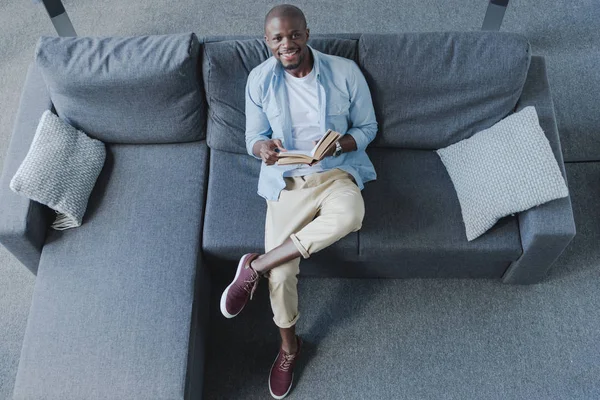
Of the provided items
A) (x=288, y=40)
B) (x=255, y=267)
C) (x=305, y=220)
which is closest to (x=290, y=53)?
(x=288, y=40)

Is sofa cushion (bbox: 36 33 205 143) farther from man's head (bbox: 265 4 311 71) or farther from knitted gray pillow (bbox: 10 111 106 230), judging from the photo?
man's head (bbox: 265 4 311 71)

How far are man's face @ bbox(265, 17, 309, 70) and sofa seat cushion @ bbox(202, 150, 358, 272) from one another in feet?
1.70

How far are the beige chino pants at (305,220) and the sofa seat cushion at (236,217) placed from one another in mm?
81

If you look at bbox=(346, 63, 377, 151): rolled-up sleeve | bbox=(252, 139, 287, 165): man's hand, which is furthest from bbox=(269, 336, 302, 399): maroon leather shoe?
bbox=(346, 63, 377, 151): rolled-up sleeve

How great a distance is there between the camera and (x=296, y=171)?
8.02 feet

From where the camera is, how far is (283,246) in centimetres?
230

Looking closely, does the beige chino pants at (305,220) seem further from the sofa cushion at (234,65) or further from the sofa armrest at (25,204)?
the sofa armrest at (25,204)

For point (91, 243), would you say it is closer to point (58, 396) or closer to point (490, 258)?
point (58, 396)

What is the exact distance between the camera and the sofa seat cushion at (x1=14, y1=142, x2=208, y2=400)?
2.16 m

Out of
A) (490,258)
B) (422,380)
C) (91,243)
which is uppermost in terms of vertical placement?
→ (91,243)

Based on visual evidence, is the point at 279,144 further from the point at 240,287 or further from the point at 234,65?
the point at 240,287

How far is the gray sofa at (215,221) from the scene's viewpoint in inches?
87.7

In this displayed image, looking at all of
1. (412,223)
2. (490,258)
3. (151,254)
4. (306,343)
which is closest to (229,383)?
(306,343)

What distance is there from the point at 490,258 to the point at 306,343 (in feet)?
2.63
